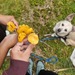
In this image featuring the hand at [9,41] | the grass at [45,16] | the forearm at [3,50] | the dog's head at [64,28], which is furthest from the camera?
the grass at [45,16]

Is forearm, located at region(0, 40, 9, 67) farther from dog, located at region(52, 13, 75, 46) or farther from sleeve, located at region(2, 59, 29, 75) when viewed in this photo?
dog, located at region(52, 13, 75, 46)

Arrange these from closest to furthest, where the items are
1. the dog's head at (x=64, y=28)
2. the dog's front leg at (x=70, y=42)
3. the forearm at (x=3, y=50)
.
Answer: the forearm at (x=3, y=50) < the dog's head at (x=64, y=28) < the dog's front leg at (x=70, y=42)

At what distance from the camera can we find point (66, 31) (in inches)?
150

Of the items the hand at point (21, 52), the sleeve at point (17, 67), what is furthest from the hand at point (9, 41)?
the sleeve at point (17, 67)

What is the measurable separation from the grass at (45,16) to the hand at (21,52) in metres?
1.95

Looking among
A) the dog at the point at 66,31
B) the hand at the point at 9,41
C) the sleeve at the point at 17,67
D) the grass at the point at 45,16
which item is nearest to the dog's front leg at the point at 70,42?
the dog at the point at 66,31

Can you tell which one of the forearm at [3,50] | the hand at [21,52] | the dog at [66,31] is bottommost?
the dog at [66,31]

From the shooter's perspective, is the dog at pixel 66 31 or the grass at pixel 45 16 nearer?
the dog at pixel 66 31

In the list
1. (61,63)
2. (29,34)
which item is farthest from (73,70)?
(29,34)

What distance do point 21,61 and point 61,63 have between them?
6.96ft

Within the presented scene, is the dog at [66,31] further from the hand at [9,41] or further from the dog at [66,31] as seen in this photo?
the hand at [9,41]

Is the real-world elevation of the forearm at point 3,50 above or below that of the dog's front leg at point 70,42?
above

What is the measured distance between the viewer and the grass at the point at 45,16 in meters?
4.06

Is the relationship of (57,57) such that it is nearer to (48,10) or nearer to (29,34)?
(48,10)
